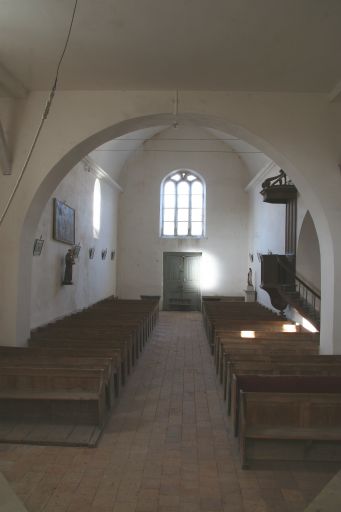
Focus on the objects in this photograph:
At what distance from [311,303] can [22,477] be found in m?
7.93

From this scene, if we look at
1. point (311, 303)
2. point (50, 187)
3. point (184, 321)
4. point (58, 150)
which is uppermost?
point (58, 150)

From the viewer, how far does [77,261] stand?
11680 millimetres

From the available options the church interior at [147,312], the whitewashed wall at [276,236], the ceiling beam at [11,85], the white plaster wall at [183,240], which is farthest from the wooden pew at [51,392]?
the white plaster wall at [183,240]

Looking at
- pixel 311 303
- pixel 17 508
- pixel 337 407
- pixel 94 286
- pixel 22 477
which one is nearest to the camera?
pixel 17 508

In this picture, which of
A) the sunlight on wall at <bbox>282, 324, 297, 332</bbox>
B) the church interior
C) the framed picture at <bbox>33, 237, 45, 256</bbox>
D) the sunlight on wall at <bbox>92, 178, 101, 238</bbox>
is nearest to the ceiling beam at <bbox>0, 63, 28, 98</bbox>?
the church interior

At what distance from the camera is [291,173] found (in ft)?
21.2

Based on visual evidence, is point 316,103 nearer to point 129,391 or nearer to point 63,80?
point 63,80

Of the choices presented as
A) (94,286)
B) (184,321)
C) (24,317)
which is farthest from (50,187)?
(184,321)

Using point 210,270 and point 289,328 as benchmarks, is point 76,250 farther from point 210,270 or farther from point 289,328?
point 210,270

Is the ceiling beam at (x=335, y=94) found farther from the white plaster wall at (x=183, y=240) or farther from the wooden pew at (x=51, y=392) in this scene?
the white plaster wall at (x=183, y=240)

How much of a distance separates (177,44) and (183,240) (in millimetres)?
12694

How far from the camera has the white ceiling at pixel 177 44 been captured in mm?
4477

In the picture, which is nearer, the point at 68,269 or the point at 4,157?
the point at 4,157

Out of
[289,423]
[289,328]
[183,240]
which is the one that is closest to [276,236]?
[289,328]
